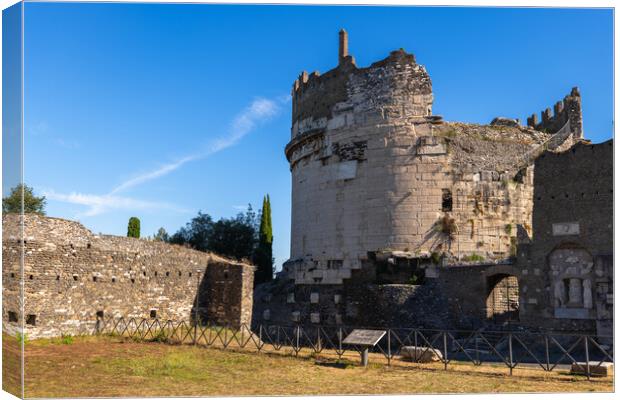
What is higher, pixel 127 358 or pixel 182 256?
pixel 182 256

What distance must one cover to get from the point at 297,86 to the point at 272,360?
1233cm

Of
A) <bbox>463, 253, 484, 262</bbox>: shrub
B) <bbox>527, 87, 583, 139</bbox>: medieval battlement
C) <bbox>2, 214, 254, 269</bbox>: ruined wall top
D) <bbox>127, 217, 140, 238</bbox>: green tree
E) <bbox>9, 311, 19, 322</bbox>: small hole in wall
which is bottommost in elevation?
<bbox>9, 311, 19, 322</bbox>: small hole in wall

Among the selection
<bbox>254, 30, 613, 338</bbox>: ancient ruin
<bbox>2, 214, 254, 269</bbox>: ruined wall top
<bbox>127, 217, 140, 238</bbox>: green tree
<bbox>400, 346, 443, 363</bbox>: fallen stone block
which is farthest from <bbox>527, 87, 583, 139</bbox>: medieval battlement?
<bbox>127, 217, 140, 238</bbox>: green tree

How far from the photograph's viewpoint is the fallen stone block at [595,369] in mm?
11992

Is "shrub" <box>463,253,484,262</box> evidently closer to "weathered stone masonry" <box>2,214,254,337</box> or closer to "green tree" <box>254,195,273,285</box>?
"weathered stone masonry" <box>2,214,254,337</box>

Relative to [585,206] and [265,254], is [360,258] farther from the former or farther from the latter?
[265,254]

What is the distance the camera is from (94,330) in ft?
56.6

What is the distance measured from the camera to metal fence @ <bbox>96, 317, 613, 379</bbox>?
1377cm

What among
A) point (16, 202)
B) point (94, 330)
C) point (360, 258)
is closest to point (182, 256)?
point (94, 330)

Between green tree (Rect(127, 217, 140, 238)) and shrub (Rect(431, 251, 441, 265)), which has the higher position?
green tree (Rect(127, 217, 140, 238))

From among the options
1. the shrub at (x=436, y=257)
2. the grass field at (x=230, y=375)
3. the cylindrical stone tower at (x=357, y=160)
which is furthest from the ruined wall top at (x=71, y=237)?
the shrub at (x=436, y=257)

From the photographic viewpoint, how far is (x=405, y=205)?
1973 centimetres

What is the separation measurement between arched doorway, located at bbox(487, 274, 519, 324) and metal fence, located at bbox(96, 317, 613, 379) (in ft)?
3.77

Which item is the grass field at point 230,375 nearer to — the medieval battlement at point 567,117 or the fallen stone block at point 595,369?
the fallen stone block at point 595,369
